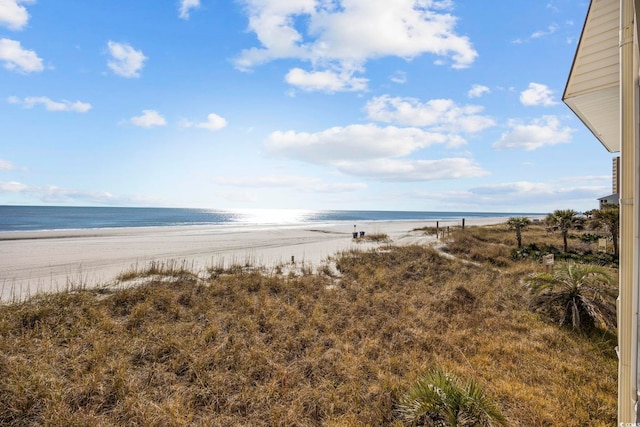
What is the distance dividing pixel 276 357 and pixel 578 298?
8338 millimetres

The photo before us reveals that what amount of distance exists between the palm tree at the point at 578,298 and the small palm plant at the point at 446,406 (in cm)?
561

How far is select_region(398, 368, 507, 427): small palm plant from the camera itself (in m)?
4.13

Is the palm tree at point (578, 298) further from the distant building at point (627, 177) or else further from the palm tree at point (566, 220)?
the palm tree at point (566, 220)

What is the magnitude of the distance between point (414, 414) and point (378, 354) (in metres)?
2.44

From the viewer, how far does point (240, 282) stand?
11.9 metres

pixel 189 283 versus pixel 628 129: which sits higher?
pixel 628 129

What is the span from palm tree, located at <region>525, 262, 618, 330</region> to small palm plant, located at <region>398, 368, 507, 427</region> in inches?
221

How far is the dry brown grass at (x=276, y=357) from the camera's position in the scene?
486 centimetres

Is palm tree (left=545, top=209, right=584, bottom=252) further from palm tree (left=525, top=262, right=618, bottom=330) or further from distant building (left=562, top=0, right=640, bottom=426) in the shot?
distant building (left=562, top=0, right=640, bottom=426)

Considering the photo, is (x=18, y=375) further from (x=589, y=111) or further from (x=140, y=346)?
(x=589, y=111)

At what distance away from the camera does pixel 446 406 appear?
4273 mm

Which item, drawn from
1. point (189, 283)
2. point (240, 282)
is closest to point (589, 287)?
point (240, 282)

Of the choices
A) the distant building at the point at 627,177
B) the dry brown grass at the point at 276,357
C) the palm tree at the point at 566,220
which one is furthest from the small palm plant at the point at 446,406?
the palm tree at the point at 566,220

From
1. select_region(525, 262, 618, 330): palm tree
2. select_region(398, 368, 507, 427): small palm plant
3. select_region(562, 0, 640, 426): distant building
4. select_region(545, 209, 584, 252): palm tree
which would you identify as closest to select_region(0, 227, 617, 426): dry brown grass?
select_region(398, 368, 507, 427): small palm plant
